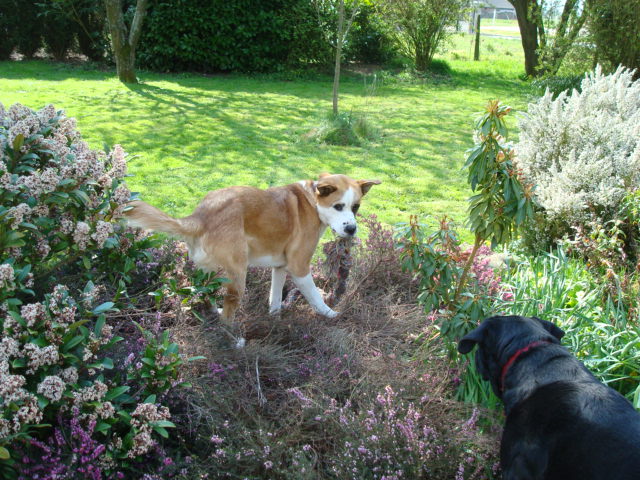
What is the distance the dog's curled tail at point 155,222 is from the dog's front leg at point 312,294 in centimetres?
98

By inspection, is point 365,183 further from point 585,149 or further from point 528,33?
point 528,33

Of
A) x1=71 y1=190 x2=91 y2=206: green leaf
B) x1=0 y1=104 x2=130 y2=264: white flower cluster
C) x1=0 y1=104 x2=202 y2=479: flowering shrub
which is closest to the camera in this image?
x1=0 y1=104 x2=202 y2=479: flowering shrub

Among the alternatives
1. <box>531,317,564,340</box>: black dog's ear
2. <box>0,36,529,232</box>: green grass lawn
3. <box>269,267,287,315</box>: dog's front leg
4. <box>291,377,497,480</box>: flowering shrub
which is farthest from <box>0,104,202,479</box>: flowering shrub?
<box>0,36,529,232</box>: green grass lawn

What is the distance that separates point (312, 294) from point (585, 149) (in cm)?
336

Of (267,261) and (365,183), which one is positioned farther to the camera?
(365,183)

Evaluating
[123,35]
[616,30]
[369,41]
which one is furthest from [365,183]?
[369,41]

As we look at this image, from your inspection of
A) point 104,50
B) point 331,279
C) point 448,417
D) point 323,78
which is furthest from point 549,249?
point 104,50

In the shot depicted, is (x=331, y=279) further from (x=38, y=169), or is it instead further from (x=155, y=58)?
(x=155, y=58)

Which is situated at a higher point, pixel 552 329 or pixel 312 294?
pixel 552 329

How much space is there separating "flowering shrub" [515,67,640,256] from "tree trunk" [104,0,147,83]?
1080cm

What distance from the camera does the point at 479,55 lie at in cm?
2289

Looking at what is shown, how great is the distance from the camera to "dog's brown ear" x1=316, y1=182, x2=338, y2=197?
173 inches

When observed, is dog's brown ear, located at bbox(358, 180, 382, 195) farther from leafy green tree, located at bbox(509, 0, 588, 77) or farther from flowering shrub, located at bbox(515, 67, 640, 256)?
leafy green tree, located at bbox(509, 0, 588, 77)

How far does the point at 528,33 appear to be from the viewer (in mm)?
18812
